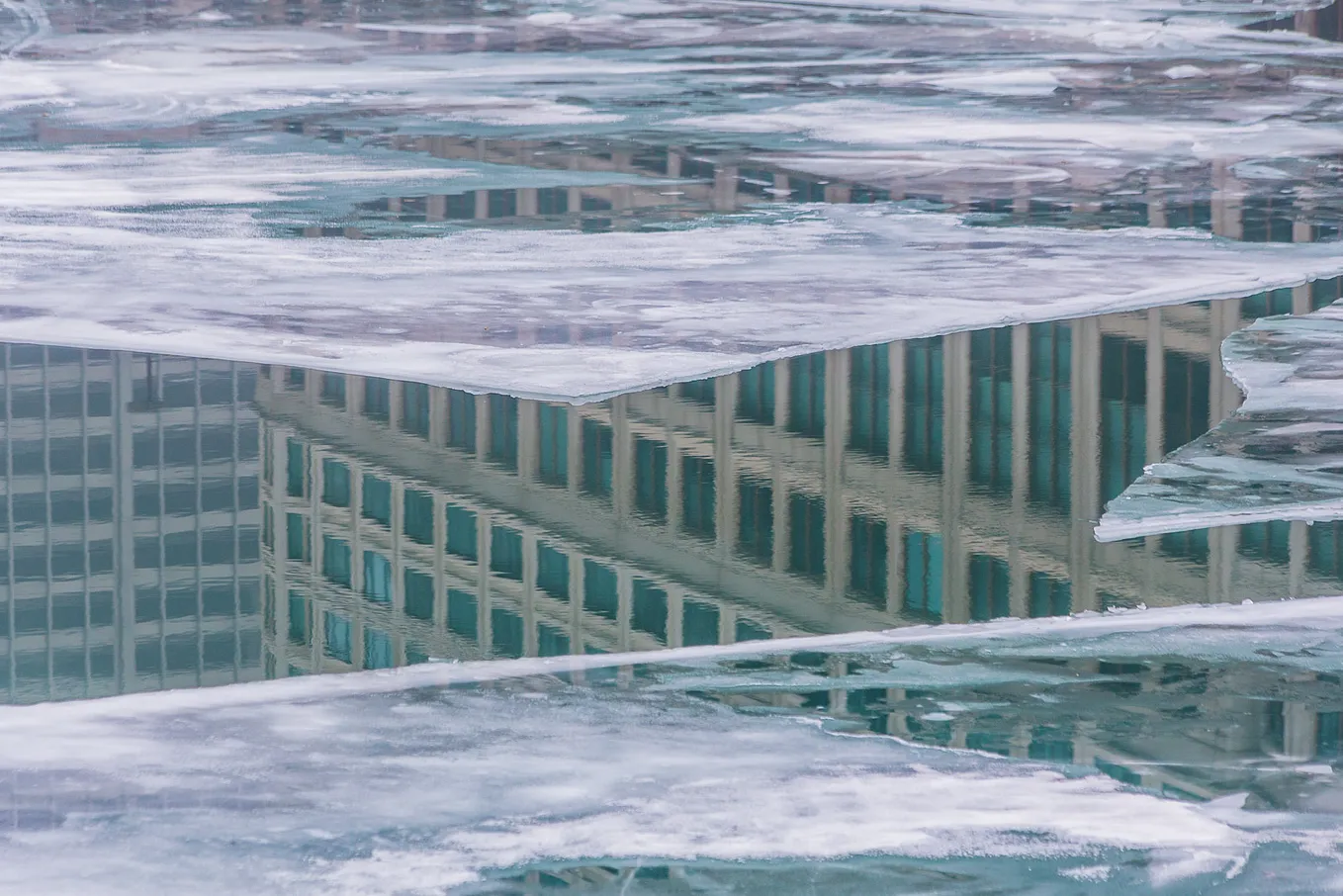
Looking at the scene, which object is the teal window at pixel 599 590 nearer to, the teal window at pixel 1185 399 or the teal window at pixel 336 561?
the teal window at pixel 336 561

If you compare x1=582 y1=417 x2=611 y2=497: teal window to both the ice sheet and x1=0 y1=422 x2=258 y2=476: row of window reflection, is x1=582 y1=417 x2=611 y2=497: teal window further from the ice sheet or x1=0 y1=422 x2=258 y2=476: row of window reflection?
x1=0 y1=422 x2=258 y2=476: row of window reflection

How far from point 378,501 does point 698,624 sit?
1.74 m

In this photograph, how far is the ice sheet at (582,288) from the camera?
973cm

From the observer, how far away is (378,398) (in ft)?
29.6

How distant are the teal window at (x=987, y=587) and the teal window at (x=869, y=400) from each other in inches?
55.3

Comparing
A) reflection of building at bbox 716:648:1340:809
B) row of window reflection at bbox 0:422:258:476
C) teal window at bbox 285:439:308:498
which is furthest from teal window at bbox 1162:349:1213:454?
row of window reflection at bbox 0:422:258:476

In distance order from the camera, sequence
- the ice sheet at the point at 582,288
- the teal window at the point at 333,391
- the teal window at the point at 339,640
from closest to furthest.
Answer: the teal window at the point at 339,640, the teal window at the point at 333,391, the ice sheet at the point at 582,288

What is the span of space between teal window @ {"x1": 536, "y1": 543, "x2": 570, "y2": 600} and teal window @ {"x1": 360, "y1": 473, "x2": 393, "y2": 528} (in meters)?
0.50

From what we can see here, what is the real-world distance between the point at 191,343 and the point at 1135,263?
15.8 ft

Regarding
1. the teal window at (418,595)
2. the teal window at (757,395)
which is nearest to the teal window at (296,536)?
the teal window at (418,595)

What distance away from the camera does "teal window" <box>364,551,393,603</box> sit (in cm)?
679

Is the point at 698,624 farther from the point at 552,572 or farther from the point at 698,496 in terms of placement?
the point at 698,496

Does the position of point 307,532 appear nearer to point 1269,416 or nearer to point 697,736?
point 697,736

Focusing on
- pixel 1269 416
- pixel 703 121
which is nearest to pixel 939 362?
pixel 1269 416
